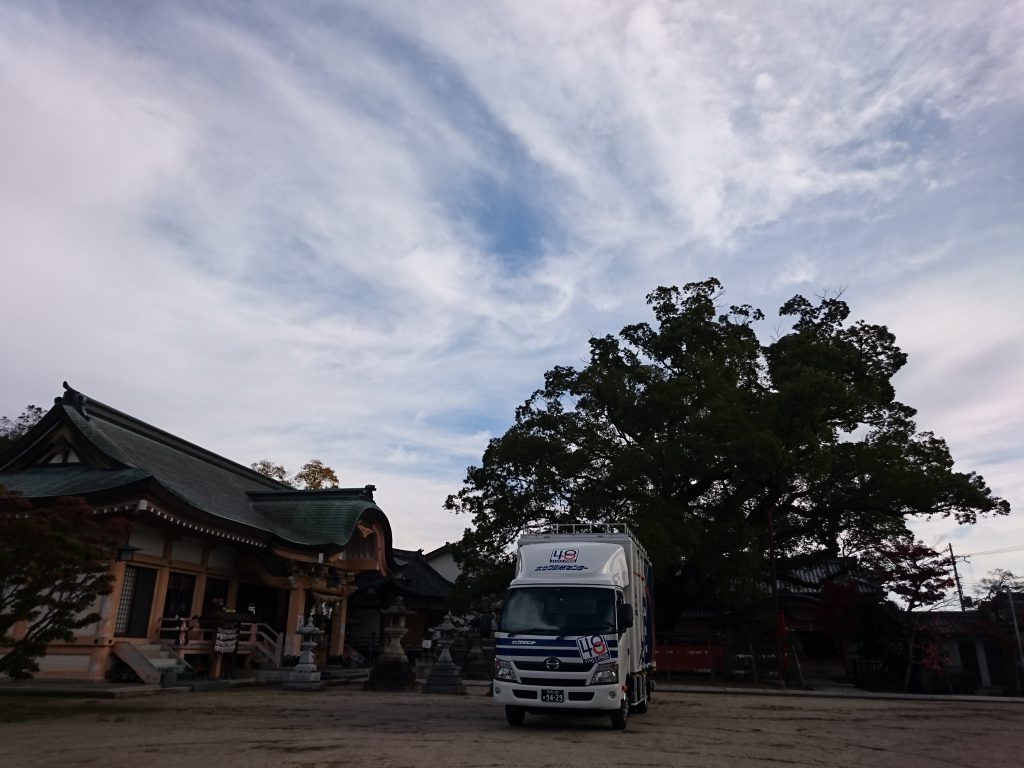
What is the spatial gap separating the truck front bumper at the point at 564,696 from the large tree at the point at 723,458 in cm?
1114

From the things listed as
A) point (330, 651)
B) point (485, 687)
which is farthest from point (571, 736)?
point (330, 651)

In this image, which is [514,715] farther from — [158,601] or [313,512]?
[313,512]

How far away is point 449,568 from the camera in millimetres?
51094

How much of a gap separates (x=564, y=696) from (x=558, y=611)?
130 cm

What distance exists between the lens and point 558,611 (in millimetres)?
11281

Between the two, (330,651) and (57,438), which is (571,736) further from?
(330,651)

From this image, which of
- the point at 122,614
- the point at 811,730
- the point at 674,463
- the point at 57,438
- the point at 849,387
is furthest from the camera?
the point at 849,387

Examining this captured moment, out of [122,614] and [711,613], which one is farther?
[711,613]

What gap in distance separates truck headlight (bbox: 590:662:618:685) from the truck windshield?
52 cm

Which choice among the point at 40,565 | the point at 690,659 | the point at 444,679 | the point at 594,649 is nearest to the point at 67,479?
the point at 40,565

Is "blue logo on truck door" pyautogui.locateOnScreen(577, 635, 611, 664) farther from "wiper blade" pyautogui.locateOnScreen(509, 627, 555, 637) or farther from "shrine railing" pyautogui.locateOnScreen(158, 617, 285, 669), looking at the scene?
"shrine railing" pyautogui.locateOnScreen(158, 617, 285, 669)

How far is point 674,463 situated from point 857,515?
8316 millimetres

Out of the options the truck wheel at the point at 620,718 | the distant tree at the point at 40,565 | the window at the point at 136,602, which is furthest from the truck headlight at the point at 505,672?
the window at the point at 136,602

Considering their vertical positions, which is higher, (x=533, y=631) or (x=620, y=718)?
(x=533, y=631)
